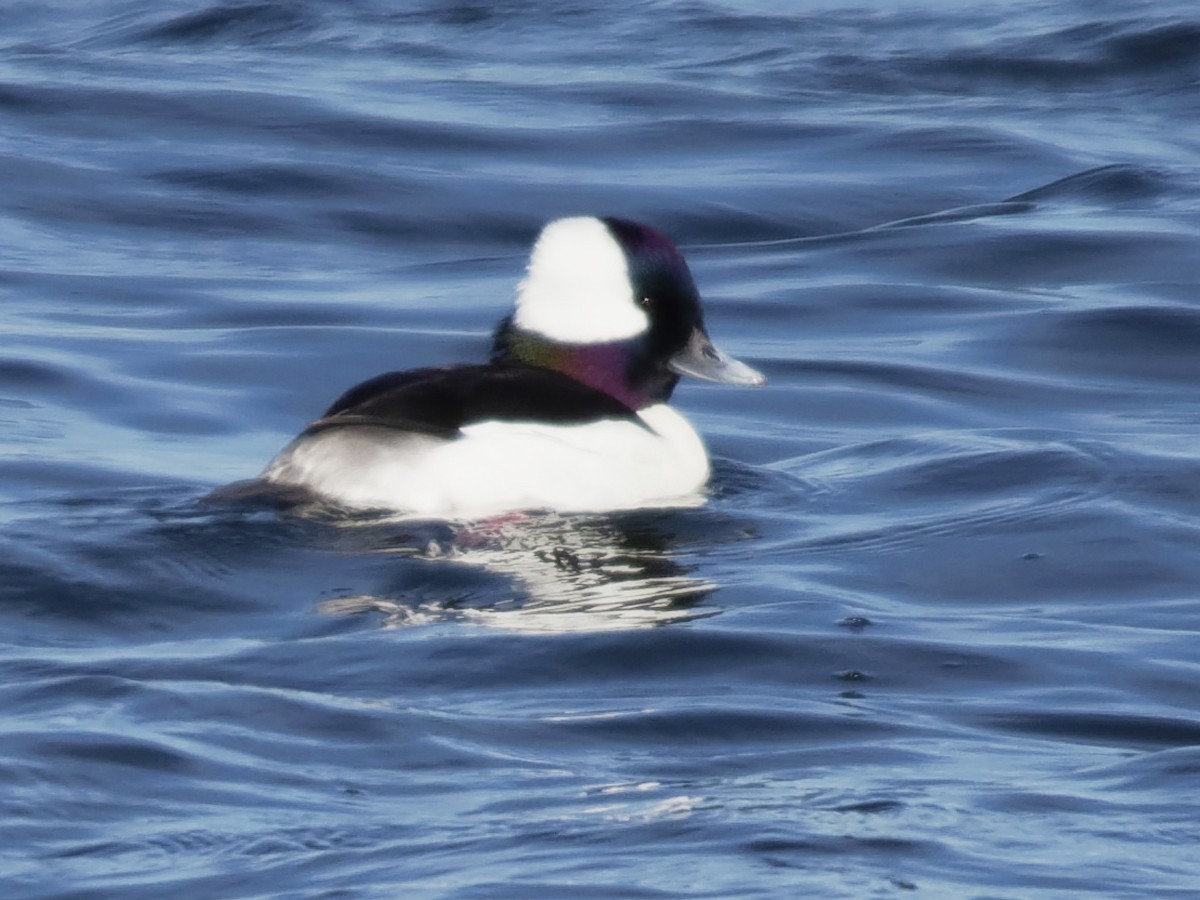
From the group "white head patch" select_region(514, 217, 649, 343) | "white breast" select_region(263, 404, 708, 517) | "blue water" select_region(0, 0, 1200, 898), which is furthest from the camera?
"white head patch" select_region(514, 217, 649, 343)

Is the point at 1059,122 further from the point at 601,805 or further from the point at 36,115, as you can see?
the point at 601,805

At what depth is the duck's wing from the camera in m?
7.29

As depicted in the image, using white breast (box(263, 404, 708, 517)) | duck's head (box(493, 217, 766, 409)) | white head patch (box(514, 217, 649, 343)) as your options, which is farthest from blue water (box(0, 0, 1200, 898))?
A: white head patch (box(514, 217, 649, 343))

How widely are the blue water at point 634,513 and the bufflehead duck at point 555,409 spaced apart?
12 centimetres

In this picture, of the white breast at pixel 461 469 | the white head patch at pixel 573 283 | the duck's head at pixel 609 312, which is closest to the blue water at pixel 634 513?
the white breast at pixel 461 469

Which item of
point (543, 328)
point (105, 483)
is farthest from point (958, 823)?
point (105, 483)

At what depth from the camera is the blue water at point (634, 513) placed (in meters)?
4.65

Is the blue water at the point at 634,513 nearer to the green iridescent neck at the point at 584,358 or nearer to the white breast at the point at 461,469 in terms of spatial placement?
the white breast at the point at 461,469

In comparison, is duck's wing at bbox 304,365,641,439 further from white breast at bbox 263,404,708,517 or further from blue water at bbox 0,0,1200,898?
blue water at bbox 0,0,1200,898

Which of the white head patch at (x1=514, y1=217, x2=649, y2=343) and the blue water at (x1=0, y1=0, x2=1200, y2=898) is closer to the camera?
the blue water at (x1=0, y1=0, x2=1200, y2=898)

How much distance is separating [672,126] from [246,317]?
5406mm

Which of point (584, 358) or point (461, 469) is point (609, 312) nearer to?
point (584, 358)

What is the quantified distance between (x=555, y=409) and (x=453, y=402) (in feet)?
1.13

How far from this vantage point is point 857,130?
16.3 m
